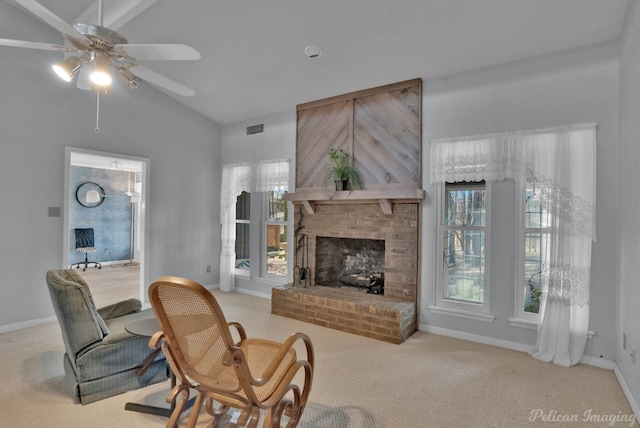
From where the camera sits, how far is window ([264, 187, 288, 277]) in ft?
17.5

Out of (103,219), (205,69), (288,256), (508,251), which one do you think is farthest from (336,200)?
(103,219)

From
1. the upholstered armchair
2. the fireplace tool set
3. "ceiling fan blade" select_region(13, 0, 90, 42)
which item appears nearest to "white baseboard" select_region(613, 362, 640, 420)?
the fireplace tool set

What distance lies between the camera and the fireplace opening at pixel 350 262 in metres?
4.69

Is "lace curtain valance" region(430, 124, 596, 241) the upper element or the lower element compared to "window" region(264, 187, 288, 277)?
upper

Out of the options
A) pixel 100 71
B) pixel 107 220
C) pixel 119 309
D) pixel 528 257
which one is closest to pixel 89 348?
pixel 119 309

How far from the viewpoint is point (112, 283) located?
6387 mm

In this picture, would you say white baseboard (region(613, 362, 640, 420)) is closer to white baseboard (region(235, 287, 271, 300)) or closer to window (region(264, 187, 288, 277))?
window (region(264, 187, 288, 277))

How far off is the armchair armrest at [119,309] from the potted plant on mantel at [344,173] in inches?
103

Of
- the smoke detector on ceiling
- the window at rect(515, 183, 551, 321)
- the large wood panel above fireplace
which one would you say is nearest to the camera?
the window at rect(515, 183, 551, 321)

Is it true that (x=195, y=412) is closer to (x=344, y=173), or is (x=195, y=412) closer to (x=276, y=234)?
(x=344, y=173)

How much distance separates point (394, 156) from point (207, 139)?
3345 mm

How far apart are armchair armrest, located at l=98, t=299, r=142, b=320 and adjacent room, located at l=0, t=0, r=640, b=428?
0.02 metres

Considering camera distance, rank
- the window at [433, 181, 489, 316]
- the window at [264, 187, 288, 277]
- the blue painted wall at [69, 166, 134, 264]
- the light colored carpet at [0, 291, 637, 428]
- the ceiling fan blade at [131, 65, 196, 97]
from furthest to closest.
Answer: the blue painted wall at [69, 166, 134, 264], the window at [264, 187, 288, 277], the window at [433, 181, 489, 316], the ceiling fan blade at [131, 65, 196, 97], the light colored carpet at [0, 291, 637, 428]

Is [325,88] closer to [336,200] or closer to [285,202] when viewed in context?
[336,200]
